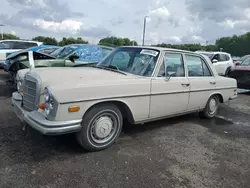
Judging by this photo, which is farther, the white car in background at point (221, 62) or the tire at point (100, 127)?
the white car in background at point (221, 62)

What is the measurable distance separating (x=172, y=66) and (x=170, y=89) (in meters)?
0.48

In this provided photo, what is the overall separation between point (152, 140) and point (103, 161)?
1166mm

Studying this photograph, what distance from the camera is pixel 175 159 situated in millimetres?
3377

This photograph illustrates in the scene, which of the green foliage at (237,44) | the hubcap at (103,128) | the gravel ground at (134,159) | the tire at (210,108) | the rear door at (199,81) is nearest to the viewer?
the gravel ground at (134,159)

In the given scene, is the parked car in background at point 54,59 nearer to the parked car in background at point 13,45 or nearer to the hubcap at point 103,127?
the hubcap at point 103,127

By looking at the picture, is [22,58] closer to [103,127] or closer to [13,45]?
[103,127]

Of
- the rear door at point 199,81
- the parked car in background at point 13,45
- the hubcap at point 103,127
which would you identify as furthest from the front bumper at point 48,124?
the parked car in background at point 13,45

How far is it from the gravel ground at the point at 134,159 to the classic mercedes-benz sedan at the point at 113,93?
38cm

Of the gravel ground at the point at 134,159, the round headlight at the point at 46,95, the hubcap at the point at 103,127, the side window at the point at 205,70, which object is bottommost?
the gravel ground at the point at 134,159

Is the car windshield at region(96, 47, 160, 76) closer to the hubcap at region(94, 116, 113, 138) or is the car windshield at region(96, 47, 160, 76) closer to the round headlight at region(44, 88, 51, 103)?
the hubcap at region(94, 116, 113, 138)

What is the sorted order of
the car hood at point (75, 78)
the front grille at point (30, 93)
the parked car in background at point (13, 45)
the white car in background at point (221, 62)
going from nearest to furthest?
the car hood at point (75, 78) < the front grille at point (30, 93) < the parked car in background at point (13, 45) < the white car in background at point (221, 62)

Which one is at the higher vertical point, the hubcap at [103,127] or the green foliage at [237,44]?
the green foliage at [237,44]

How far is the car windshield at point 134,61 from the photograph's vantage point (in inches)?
158

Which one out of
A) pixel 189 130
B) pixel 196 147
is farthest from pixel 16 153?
pixel 189 130
